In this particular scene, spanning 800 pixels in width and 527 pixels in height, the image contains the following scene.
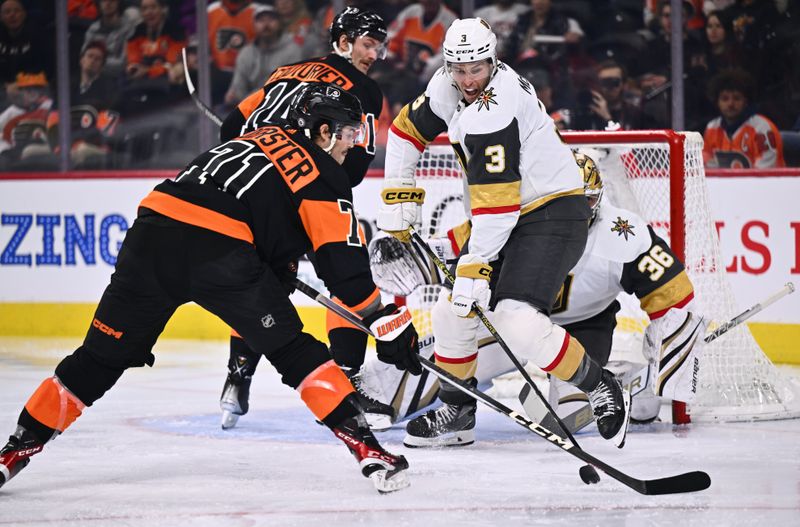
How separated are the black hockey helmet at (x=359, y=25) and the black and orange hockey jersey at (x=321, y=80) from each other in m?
0.09

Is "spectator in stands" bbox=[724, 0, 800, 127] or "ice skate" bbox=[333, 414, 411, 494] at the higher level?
"spectator in stands" bbox=[724, 0, 800, 127]

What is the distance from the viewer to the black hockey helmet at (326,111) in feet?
9.89

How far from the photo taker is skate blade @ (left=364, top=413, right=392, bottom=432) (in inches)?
151

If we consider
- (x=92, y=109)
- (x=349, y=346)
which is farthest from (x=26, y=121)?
(x=349, y=346)

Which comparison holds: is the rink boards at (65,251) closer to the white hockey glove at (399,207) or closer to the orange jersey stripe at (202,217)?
the white hockey glove at (399,207)

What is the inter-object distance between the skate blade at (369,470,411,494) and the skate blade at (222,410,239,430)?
0.98m

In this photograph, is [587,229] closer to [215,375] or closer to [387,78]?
[215,375]

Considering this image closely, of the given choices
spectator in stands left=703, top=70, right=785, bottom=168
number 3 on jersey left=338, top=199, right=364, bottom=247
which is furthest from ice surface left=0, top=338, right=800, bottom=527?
spectator in stands left=703, top=70, right=785, bottom=168

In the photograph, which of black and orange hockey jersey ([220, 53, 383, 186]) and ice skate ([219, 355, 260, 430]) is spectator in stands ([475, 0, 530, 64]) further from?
ice skate ([219, 355, 260, 430])

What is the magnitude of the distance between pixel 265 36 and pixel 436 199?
2322 mm

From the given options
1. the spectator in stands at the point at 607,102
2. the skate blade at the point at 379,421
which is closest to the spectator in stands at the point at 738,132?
the spectator in stands at the point at 607,102

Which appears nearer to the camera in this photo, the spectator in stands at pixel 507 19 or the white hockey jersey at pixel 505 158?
the white hockey jersey at pixel 505 158

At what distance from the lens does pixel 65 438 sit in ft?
12.3

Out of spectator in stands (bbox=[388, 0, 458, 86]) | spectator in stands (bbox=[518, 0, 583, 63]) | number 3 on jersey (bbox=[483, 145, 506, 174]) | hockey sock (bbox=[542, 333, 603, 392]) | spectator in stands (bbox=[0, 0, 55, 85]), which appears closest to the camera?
number 3 on jersey (bbox=[483, 145, 506, 174])
